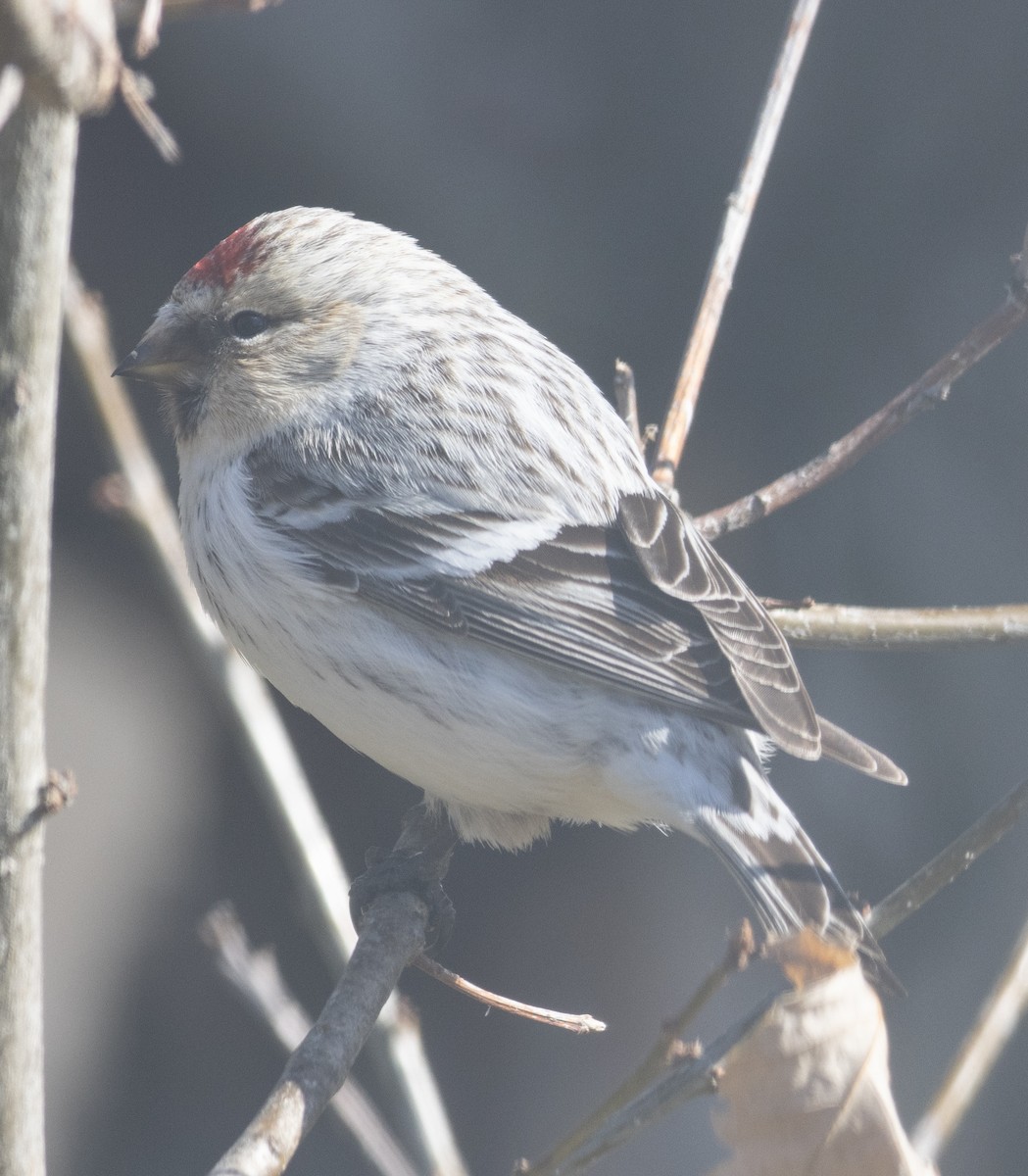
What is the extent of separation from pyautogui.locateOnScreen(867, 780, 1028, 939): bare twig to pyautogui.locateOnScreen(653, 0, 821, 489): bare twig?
52.4 inches

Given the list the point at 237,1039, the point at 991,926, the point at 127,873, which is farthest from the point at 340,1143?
the point at 991,926

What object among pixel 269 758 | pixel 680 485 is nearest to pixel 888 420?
pixel 269 758

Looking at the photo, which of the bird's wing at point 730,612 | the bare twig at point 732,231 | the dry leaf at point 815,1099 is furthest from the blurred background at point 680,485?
the dry leaf at point 815,1099

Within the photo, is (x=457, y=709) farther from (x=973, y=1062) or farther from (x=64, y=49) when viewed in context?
(x=64, y=49)

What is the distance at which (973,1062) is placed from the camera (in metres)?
1.60

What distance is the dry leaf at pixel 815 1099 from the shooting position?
133cm

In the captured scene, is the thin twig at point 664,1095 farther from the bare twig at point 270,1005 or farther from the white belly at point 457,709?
the white belly at point 457,709

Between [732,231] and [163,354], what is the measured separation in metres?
1.16

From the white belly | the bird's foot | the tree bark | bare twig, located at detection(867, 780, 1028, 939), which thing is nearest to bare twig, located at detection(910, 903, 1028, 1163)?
bare twig, located at detection(867, 780, 1028, 939)

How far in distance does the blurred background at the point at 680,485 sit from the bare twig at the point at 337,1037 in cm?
227

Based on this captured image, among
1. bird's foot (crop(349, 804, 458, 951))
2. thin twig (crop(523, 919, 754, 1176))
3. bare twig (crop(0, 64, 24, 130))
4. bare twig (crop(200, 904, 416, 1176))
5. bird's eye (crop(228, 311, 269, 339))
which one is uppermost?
bare twig (crop(0, 64, 24, 130))

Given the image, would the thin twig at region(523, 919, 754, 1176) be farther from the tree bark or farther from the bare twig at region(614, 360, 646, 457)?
the bare twig at region(614, 360, 646, 457)

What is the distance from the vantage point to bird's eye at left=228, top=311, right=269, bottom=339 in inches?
108

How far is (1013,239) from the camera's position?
176 inches
